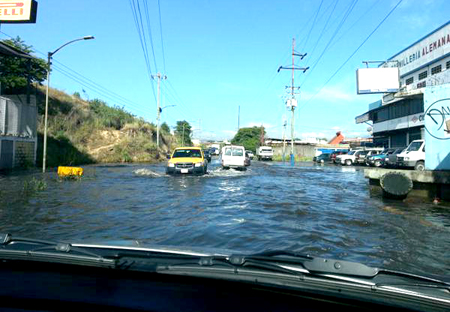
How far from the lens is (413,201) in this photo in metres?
11.4

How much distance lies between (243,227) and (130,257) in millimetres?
4563

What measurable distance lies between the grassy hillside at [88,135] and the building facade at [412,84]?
2792 centimetres

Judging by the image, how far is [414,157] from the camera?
20.2 metres

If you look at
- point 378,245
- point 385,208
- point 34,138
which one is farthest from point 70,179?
point 378,245

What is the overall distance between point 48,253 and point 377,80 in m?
38.1

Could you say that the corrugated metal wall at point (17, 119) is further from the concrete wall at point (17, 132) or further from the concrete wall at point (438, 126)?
the concrete wall at point (438, 126)

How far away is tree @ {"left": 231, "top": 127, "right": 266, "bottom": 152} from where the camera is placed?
9594 cm

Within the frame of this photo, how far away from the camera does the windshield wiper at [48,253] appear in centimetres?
248

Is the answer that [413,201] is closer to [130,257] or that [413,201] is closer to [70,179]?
[130,257]

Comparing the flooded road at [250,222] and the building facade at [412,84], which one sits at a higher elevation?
the building facade at [412,84]

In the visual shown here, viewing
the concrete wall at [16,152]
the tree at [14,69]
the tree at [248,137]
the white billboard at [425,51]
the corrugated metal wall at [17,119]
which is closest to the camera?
the corrugated metal wall at [17,119]

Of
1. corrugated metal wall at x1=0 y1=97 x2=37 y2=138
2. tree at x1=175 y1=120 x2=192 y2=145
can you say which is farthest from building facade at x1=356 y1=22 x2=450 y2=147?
tree at x1=175 y1=120 x2=192 y2=145

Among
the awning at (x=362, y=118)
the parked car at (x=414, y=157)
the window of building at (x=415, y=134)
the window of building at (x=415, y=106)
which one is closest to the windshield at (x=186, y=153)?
the parked car at (x=414, y=157)

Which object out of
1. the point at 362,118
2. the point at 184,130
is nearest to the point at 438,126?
the point at 362,118
